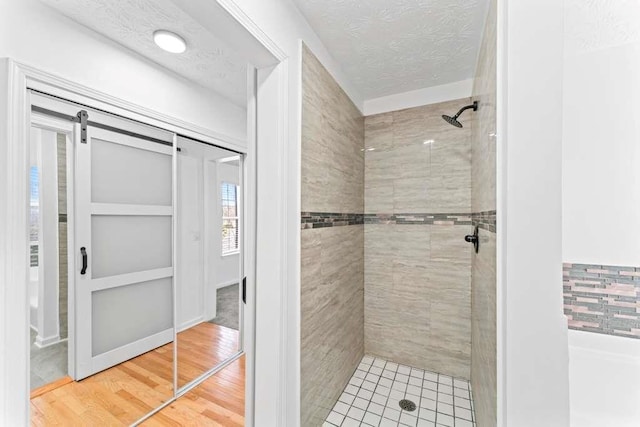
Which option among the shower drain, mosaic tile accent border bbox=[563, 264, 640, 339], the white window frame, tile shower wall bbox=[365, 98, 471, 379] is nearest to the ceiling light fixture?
the white window frame

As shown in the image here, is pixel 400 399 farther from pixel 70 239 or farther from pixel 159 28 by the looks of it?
pixel 159 28

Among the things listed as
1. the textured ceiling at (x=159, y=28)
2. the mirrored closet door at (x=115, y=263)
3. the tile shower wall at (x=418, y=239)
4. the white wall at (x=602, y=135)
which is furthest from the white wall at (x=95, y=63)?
the white wall at (x=602, y=135)

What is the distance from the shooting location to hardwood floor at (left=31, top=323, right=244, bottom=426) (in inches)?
62.6

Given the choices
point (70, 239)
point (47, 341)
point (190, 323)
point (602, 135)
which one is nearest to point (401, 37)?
point (602, 135)

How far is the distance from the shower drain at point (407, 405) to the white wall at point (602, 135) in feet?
4.59

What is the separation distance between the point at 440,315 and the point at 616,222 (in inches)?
54.4

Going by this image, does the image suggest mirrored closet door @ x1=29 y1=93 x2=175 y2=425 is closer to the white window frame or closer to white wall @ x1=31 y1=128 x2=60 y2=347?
white wall @ x1=31 y1=128 x2=60 y2=347

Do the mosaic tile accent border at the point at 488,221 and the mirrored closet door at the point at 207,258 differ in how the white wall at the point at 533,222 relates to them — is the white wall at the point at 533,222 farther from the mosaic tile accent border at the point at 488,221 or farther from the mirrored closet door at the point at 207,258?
the mirrored closet door at the point at 207,258

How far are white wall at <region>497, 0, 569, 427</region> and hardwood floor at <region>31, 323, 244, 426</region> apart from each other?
5.66 feet

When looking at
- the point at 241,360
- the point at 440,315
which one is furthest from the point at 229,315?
the point at 440,315

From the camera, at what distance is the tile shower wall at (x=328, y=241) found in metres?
1.42

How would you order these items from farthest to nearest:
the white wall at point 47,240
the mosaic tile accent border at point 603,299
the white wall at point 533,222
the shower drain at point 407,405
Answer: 1. the shower drain at point 407,405
2. the white wall at point 47,240
3. the mosaic tile accent border at point 603,299
4. the white wall at point 533,222

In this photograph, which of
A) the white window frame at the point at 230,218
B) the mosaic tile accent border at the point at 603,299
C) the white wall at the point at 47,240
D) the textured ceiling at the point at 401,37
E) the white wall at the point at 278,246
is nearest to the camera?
the mosaic tile accent border at the point at 603,299

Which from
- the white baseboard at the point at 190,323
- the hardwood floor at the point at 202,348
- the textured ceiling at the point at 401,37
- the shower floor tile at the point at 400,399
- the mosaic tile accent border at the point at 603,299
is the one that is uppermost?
the textured ceiling at the point at 401,37
